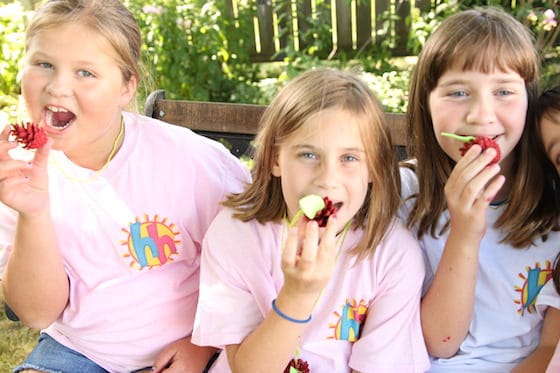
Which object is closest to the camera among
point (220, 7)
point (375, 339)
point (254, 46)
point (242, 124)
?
point (375, 339)

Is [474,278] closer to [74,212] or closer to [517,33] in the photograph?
[517,33]

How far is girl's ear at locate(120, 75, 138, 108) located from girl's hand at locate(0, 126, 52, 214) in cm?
34

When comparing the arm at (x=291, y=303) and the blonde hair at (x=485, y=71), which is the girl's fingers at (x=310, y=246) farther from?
the blonde hair at (x=485, y=71)

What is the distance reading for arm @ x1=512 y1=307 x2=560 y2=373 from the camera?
1.77 metres

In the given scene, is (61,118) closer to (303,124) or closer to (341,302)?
(303,124)

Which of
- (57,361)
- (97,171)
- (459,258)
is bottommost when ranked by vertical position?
(57,361)

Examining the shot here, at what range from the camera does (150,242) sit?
1.95 metres

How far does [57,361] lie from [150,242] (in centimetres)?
46

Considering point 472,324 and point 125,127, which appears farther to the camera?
point 125,127

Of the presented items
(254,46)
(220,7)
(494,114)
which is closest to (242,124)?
(494,114)

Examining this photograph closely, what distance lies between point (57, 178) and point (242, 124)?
A: 773 mm

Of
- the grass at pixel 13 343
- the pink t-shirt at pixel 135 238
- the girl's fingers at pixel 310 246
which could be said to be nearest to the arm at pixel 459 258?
the girl's fingers at pixel 310 246

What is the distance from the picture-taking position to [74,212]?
75.7 inches

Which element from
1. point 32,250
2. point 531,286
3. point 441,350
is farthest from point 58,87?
point 531,286
